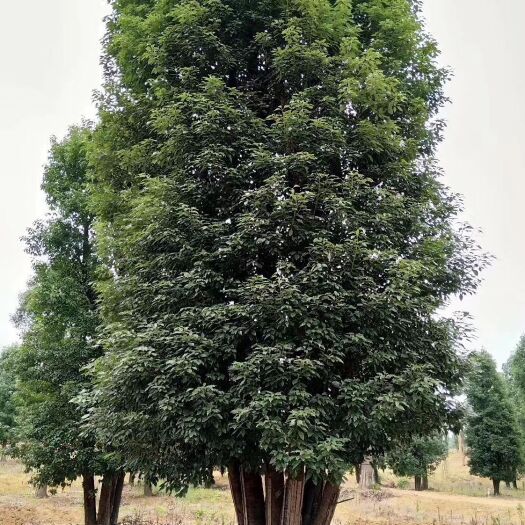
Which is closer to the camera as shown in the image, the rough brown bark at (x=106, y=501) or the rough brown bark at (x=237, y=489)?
the rough brown bark at (x=237, y=489)

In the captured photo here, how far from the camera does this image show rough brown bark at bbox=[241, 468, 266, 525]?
24.7 ft

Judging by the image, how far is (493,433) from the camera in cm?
2488

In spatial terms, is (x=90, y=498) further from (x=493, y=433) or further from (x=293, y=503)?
(x=493, y=433)

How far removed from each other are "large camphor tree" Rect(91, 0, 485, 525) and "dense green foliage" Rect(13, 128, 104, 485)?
4.05 metres

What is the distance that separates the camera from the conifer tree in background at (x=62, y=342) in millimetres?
11273

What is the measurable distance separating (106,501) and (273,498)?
735 centimetres

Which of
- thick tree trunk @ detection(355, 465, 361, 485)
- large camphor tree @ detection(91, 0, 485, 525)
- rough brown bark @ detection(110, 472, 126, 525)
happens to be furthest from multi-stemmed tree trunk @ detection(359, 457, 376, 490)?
large camphor tree @ detection(91, 0, 485, 525)

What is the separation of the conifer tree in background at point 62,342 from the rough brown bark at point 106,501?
2cm

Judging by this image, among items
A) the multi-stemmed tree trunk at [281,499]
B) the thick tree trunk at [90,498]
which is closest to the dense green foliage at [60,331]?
the thick tree trunk at [90,498]

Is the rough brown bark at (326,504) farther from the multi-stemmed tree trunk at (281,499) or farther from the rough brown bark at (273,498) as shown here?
the rough brown bark at (273,498)

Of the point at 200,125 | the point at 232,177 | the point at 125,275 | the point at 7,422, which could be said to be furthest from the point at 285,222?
the point at 7,422

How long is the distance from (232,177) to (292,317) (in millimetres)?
2405

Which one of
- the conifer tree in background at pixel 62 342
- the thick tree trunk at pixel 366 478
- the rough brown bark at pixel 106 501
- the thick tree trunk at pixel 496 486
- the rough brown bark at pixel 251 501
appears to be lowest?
the thick tree trunk at pixel 496 486

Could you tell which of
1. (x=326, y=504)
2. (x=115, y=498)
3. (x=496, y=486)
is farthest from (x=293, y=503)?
(x=496, y=486)
